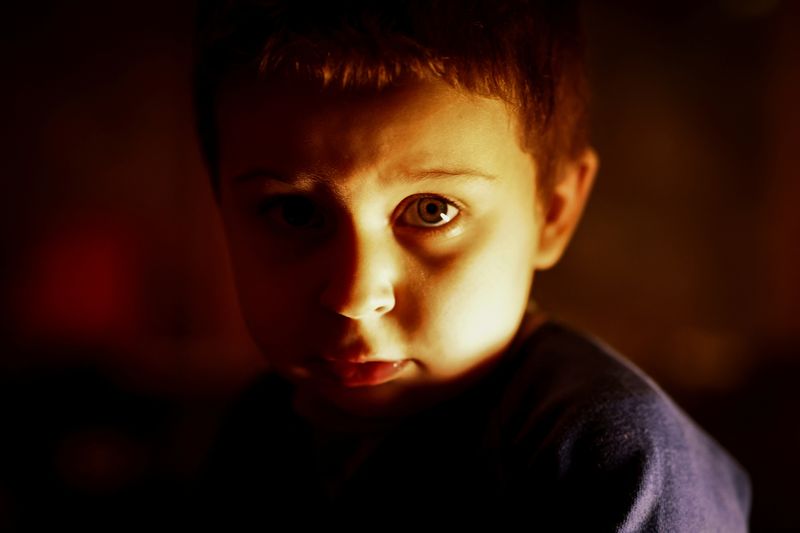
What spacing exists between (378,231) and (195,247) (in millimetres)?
1426

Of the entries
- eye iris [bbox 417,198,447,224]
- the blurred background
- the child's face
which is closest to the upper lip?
the child's face

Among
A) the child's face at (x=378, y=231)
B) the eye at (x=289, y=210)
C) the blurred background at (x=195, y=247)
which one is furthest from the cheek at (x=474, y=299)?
the blurred background at (x=195, y=247)

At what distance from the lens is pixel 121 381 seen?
158cm

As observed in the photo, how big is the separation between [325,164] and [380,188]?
0.04 metres

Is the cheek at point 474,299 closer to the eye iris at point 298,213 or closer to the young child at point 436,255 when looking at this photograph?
the young child at point 436,255

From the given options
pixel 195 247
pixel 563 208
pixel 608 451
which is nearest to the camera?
pixel 608 451

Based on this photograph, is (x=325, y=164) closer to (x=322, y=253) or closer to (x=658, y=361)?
(x=322, y=253)

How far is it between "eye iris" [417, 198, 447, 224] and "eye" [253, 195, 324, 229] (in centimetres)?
9

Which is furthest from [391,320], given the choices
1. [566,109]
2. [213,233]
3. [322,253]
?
[213,233]

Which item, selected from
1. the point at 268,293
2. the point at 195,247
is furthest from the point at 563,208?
the point at 195,247

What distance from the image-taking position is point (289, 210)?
1.66 ft

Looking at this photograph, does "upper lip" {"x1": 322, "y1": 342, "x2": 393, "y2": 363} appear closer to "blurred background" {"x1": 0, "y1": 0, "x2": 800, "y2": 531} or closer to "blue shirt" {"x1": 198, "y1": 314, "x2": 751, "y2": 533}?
"blue shirt" {"x1": 198, "y1": 314, "x2": 751, "y2": 533}

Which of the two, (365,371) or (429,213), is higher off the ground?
(429,213)

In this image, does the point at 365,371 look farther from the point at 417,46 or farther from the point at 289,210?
the point at 417,46
